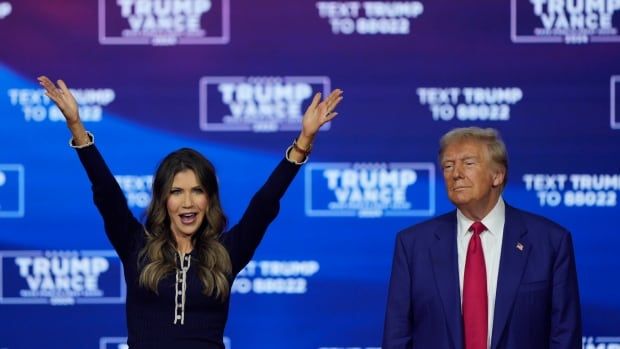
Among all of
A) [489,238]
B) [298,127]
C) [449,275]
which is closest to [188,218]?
[449,275]

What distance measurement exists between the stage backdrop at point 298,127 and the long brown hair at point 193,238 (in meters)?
1.49

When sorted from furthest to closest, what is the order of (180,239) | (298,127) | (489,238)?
(298,127) → (489,238) → (180,239)

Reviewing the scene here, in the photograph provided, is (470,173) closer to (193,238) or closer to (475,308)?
(475,308)

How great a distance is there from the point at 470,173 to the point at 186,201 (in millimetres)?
899

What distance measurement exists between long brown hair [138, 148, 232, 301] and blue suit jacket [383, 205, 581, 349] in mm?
599

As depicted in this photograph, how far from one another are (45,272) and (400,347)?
1990 millimetres

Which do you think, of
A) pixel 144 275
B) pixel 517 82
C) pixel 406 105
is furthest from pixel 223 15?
pixel 144 275

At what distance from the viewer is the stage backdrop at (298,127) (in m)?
4.84

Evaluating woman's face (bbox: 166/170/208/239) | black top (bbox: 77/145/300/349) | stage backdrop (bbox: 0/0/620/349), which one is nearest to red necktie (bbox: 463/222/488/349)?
black top (bbox: 77/145/300/349)

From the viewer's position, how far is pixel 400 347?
3479mm

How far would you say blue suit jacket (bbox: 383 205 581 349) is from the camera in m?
3.38

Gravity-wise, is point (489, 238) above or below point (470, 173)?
below

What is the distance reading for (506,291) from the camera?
11.1 ft

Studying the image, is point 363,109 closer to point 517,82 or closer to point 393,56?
point 393,56
